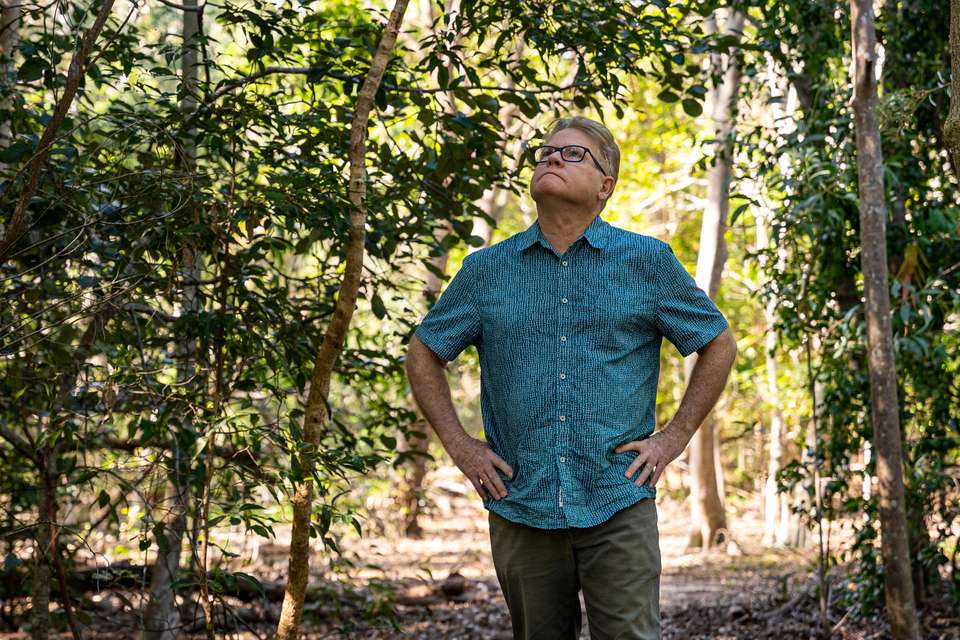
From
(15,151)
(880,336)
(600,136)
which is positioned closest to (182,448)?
(15,151)

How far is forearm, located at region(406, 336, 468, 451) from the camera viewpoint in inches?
131

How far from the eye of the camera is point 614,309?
3.11 metres

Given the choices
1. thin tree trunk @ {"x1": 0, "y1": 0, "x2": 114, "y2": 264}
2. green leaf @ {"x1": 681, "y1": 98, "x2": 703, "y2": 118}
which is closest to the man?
thin tree trunk @ {"x1": 0, "y1": 0, "x2": 114, "y2": 264}

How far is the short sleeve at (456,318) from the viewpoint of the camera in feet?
10.9

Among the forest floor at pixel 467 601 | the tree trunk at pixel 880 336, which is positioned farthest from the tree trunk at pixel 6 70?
the tree trunk at pixel 880 336

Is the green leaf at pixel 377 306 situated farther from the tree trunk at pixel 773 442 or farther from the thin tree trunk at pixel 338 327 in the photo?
the tree trunk at pixel 773 442

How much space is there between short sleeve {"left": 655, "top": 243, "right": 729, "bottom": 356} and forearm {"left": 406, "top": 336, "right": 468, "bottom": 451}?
722mm

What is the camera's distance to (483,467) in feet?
10.2

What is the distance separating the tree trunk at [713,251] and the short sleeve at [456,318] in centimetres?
424

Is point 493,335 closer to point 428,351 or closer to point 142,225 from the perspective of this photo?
point 428,351

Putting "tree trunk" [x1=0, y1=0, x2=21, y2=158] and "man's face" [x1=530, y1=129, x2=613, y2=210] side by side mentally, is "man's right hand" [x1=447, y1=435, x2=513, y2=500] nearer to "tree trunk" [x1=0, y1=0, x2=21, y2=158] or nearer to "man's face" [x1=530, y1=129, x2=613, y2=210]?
"man's face" [x1=530, y1=129, x2=613, y2=210]

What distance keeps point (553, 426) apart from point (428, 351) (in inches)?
20.8

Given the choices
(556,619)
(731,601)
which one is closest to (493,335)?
(556,619)

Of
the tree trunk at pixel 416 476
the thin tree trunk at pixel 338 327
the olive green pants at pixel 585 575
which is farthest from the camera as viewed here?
the tree trunk at pixel 416 476
